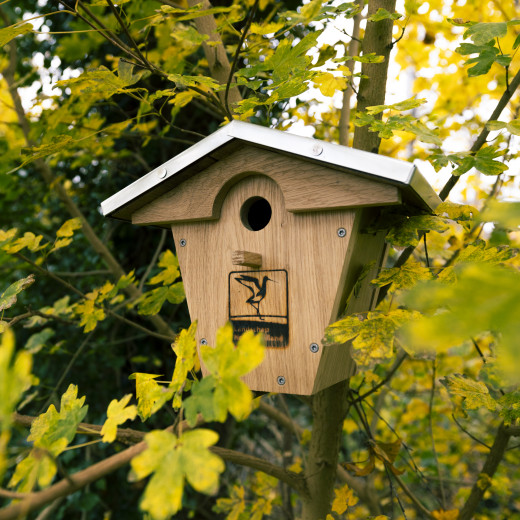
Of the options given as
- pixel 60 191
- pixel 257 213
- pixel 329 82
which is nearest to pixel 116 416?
pixel 257 213

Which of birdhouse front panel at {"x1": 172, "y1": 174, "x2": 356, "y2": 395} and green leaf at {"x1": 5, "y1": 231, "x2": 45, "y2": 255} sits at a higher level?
green leaf at {"x1": 5, "y1": 231, "x2": 45, "y2": 255}

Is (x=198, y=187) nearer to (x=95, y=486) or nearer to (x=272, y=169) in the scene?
(x=272, y=169)

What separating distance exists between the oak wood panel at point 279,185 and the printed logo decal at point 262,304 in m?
0.17

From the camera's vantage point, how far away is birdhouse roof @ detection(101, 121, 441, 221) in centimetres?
103

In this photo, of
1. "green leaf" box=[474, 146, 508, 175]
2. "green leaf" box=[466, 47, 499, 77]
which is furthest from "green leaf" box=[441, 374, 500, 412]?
"green leaf" box=[466, 47, 499, 77]

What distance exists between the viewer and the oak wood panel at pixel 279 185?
3.59 feet

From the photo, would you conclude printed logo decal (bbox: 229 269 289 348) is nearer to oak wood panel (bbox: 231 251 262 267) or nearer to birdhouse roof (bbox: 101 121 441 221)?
oak wood panel (bbox: 231 251 262 267)

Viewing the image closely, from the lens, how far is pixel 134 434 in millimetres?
1298

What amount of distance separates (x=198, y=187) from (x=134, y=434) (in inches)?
25.2

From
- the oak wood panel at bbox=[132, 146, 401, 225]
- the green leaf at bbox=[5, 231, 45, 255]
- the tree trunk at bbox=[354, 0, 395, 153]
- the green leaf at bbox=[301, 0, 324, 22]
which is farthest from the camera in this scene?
the green leaf at bbox=[5, 231, 45, 255]

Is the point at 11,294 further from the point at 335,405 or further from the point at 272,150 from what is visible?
the point at 335,405

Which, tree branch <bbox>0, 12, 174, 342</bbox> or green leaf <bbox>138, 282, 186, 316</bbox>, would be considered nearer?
green leaf <bbox>138, 282, 186, 316</bbox>

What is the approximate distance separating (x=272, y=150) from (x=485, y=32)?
20.3 inches

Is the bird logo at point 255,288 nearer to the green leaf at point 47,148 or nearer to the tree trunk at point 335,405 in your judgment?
the tree trunk at point 335,405
